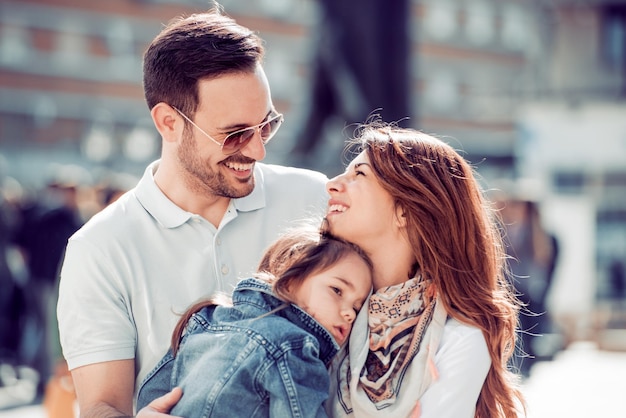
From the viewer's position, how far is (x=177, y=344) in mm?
3170

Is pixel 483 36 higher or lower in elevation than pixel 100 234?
lower

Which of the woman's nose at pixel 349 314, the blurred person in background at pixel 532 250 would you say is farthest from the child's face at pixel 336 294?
the blurred person in background at pixel 532 250

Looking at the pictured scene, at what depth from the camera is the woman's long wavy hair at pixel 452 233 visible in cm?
312

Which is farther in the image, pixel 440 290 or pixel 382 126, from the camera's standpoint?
pixel 382 126

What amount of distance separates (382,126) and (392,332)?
724 mm

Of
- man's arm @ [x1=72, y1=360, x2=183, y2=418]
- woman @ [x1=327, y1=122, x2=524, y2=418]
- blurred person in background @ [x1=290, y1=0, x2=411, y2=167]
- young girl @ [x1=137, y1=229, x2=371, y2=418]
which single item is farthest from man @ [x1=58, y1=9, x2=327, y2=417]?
blurred person in background @ [x1=290, y1=0, x2=411, y2=167]

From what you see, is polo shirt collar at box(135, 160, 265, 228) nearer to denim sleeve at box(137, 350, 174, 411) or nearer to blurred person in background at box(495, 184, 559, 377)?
denim sleeve at box(137, 350, 174, 411)

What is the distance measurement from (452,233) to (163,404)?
0.94 meters

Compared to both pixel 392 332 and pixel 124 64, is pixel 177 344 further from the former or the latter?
pixel 124 64

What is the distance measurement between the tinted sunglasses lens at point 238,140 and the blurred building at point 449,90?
717 centimetres

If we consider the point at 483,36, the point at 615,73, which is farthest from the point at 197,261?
the point at 483,36

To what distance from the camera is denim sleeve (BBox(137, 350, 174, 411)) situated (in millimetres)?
3166

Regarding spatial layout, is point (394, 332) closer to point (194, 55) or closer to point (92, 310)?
point (92, 310)

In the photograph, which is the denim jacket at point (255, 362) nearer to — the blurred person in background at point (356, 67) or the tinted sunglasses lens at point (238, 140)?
the tinted sunglasses lens at point (238, 140)
